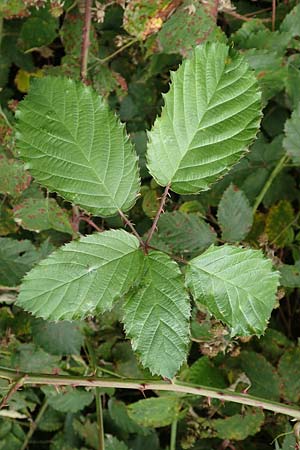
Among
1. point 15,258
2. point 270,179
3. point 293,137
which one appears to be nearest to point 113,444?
point 15,258

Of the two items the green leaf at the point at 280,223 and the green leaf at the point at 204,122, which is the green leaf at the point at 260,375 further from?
the green leaf at the point at 204,122

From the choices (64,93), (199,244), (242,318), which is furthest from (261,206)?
(64,93)

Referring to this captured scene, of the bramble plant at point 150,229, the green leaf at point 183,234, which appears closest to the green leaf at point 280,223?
the bramble plant at point 150,229

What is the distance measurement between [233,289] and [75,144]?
480mm

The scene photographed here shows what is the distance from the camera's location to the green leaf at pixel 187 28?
1.69 m

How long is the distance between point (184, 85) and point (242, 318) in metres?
0.53

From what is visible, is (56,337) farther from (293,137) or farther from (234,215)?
(293,137)

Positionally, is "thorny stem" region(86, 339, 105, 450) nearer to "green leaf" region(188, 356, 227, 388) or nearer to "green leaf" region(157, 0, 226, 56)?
"green leaf" region(188, 356, 227, 388)

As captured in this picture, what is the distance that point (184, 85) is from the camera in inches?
47.5

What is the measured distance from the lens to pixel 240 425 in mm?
1859

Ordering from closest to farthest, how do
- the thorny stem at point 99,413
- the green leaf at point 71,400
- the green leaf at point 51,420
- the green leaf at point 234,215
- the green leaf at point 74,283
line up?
the green leaf at point 74,283 → the thorny stem at point 99,413 → the green leaf at point 234,215 → the green leaf at point 71,400 → the green leaf at point 51,420

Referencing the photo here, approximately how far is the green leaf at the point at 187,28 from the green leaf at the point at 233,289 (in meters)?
0.79

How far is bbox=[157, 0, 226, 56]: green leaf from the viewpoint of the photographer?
1686mm

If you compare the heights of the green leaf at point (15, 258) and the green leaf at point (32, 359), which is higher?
the green leaf at point (15, 258)
